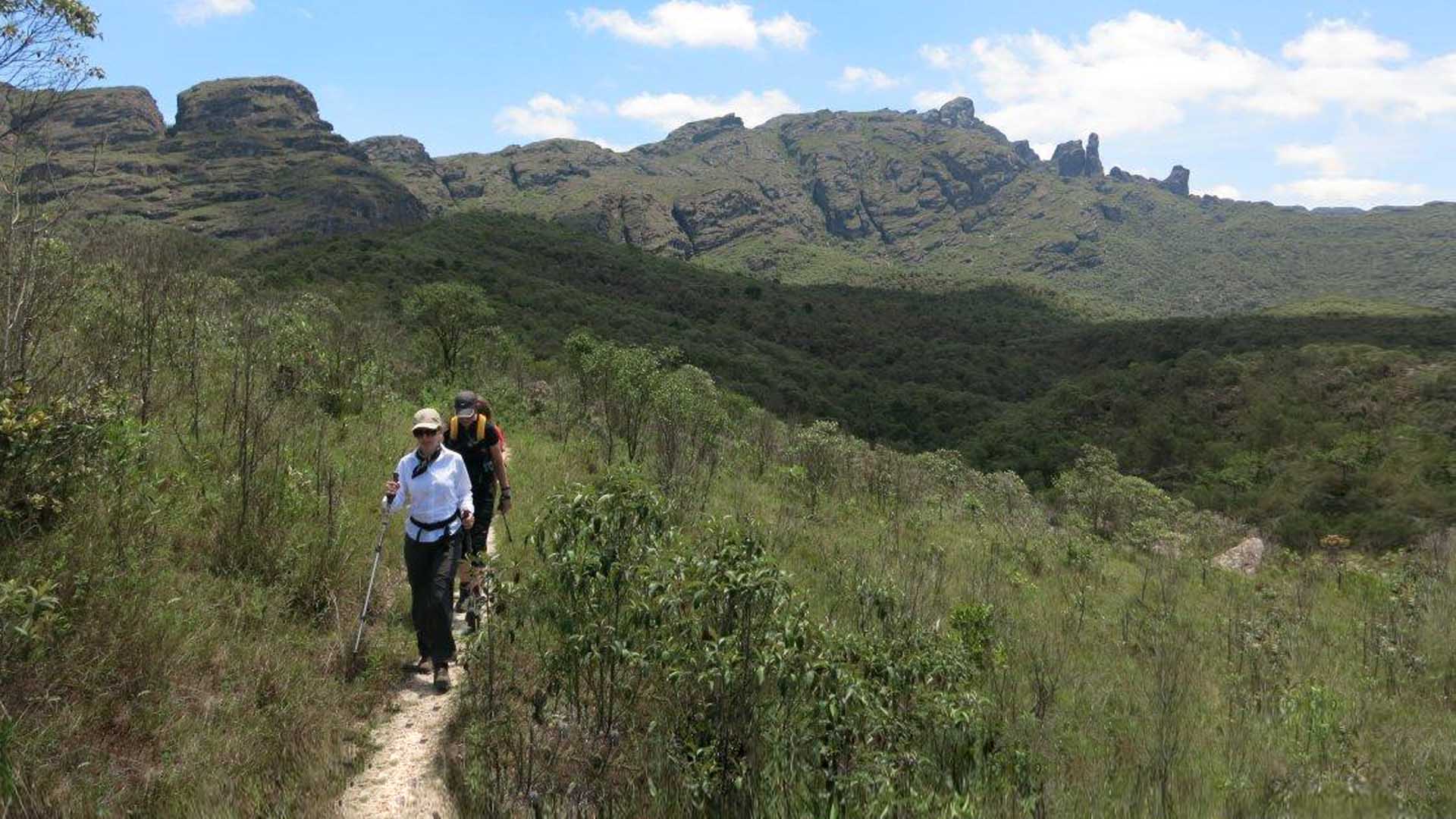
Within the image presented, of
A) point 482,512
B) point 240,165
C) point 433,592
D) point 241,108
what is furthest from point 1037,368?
point 241,108

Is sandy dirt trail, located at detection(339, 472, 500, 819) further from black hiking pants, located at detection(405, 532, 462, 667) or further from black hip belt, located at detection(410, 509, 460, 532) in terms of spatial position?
black hip belt, located at detection(410, 509, 460, 532)

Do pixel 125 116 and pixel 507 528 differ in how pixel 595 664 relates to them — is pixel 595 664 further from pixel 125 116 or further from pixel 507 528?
pixel 125 116

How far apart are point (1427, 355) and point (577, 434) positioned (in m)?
66.8

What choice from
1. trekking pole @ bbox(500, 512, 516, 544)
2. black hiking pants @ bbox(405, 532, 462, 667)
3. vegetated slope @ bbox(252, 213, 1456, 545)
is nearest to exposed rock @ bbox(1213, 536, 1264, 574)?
trekking pole @ bbox(500, 512, 516, 544)

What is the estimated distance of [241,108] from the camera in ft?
545

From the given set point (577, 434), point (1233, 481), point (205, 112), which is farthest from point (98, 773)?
point (205, 112)

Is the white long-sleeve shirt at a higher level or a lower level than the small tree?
lower

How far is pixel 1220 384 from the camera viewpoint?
54750mm

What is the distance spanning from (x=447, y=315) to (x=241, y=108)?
641 ft

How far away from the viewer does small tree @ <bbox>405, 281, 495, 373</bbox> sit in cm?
1911

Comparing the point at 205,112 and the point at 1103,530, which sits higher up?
the point at 205,112

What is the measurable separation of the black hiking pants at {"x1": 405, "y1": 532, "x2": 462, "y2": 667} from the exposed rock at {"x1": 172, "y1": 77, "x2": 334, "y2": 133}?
19942 centimetres

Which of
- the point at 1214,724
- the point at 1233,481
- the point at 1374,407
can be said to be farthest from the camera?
the point at 1374,407

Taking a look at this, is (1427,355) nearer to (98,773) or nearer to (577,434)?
Answer: (577,434)
